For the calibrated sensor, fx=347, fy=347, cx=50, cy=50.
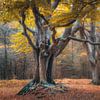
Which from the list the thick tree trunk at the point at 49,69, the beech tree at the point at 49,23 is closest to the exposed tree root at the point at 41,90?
the beech tree at the point at 49,23

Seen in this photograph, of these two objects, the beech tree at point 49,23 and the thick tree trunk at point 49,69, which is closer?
the beech tree at point 49,23

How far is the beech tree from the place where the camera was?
1476cm

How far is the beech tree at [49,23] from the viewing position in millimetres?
14758

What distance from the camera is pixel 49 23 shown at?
16203 millimetres

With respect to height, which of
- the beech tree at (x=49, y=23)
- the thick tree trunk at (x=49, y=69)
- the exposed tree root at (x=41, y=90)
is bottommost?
the exposed tree root at (x=41, y=90)

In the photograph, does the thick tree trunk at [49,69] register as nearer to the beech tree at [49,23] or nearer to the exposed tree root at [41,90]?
the beech tree at [49,23]

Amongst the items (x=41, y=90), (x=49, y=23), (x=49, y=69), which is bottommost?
(x=41, y=90)

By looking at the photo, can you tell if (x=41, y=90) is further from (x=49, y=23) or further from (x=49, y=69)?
(x=49, y=69)

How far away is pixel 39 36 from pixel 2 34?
91.0 ft

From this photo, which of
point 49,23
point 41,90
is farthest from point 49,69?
point 49,23

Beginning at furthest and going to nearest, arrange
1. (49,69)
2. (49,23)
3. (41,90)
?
(49,69) → (41,90) → (49,23)

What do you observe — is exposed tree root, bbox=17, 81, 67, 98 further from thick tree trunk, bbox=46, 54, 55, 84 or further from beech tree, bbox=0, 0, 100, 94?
thick tree trunk, bbox=46, 54, 55, 84

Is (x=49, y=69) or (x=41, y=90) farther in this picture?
(x=49, y=69)

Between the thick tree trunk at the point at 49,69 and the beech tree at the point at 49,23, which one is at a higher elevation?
the beech tree at the point at 49,23
